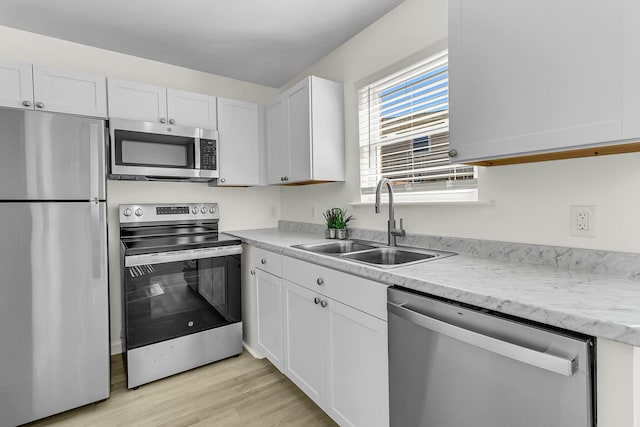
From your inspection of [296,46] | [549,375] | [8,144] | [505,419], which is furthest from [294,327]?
[296,46]

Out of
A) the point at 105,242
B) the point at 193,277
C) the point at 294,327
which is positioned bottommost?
the point at 294,327

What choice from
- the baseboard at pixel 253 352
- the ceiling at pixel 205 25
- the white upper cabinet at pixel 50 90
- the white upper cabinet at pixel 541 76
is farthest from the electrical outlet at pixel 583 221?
the white upper cabinet at pixel 50 90

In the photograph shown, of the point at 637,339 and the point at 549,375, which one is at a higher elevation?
the point at 637,339

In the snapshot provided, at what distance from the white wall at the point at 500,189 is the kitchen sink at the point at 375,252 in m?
0.16

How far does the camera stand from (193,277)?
2234 millimetres

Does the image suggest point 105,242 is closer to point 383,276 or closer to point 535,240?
point 383,276

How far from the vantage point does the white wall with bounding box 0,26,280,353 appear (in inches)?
91.0

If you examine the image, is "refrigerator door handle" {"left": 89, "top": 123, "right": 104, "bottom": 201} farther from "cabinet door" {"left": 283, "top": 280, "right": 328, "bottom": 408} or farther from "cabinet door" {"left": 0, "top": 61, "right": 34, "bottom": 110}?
"cabinet door" {"left": 283, "top": 280, "right": 328, "bottom": 408}

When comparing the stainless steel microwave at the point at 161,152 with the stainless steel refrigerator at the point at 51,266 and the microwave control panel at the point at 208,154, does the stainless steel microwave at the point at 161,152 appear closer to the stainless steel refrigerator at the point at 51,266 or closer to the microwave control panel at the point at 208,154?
the microwave control panel at the point at 208,154

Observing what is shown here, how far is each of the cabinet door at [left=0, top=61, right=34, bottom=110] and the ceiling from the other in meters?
0.40

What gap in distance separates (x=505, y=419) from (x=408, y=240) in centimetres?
112

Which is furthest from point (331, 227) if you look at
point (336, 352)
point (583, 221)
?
point (583, 221)

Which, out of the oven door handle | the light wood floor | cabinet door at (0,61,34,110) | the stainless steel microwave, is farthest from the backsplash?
cabinet door at (0,61,34,110)

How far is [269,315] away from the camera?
2178 mm
